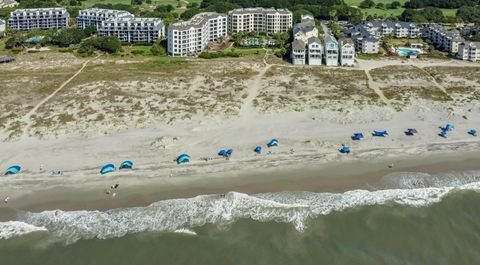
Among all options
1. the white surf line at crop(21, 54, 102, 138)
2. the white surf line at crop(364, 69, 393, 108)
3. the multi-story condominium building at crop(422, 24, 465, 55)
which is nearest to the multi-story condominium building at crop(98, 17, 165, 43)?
the white surf line at crop(21, 54, 102, 138)

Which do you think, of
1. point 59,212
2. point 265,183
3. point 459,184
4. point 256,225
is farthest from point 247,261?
point 459,184

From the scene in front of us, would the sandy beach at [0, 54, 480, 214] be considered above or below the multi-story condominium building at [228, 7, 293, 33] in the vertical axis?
below

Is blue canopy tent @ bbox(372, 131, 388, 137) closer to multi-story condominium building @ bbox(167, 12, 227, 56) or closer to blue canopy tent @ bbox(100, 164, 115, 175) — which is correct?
blue canopy tent @ bbox(100, 164, 115, 175)

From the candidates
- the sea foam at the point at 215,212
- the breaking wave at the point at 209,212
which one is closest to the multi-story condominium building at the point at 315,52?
the breaking wave at the point at 209,212

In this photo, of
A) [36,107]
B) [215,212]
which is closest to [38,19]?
[36,107]

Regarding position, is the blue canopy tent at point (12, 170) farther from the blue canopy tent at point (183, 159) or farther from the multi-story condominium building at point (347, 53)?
the multi-story condominium building at point (347, 53)

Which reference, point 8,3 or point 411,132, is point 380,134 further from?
point 8,3

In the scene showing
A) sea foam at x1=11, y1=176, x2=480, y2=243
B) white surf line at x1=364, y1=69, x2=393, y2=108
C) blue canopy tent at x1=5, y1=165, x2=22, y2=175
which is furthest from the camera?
white surf line at x1=364, y1=69, x2=393, y2=108
